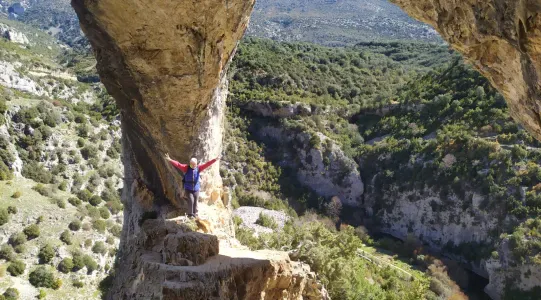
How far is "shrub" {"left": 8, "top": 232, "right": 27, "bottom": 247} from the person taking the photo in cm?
2858

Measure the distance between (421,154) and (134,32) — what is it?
36.7 meters

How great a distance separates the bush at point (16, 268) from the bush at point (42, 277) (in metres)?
0.70

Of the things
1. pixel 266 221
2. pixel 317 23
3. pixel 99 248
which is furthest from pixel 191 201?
pixel 317 23

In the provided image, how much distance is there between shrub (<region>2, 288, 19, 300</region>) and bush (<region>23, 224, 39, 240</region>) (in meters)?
4.57

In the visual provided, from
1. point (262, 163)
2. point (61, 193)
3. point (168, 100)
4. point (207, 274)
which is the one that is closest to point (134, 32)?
point (168, 100)

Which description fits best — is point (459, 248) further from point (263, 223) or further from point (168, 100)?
point (168, 100)

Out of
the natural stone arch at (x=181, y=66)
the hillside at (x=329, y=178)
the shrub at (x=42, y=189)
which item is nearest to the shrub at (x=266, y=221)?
the hillside at (x=329, y=178)

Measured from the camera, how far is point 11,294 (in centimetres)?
2505

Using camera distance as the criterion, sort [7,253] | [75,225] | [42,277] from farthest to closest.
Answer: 1. [75,225]
2. [42,277]
3. [7,253]

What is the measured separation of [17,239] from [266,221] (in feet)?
60.0

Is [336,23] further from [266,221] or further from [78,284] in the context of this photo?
[78,284]

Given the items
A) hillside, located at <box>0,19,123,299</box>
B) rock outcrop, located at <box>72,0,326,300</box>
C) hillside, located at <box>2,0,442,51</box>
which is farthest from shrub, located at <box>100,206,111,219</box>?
hillside, located at <box>2,0,442,51</box>

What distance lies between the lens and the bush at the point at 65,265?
1147 inches

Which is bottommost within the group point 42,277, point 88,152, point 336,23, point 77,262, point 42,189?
point 77,262
